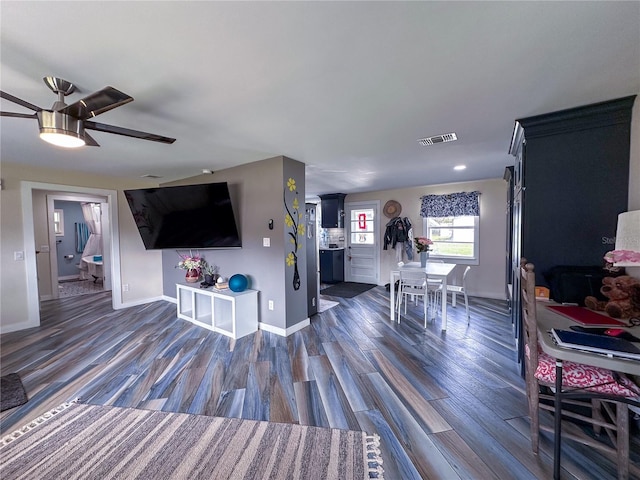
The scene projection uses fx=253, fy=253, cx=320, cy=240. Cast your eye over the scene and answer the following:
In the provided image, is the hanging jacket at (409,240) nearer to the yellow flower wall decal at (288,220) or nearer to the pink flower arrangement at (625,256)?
the yellow flower wall decal at (288,220)

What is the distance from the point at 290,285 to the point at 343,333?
912 millimetres

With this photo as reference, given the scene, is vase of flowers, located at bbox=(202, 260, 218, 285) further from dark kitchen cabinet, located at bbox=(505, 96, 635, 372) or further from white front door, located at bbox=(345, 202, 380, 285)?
dark kitchen cabinet, located at bbox=(505, 96, 635, 372)

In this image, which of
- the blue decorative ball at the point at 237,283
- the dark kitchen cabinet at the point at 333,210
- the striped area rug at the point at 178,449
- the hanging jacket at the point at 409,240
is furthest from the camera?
the dark kitchen cabinet at the point at 333,210

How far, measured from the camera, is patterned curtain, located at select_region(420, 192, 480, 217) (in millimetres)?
4805

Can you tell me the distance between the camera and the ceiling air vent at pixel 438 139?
2.46m

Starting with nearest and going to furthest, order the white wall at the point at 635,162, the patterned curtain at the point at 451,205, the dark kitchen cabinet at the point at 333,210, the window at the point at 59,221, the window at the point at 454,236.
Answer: the white wall at the point at 635,162 < the patterned curtain at the point at 451,205 < the window at the point at 454,236 < the dark kitchen cabinet at the point at 333,210 < the window at the point at 59,221

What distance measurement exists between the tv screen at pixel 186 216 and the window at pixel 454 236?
399 cm

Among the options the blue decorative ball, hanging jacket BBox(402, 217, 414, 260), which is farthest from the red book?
hanging jacket BBox(402, 217, 414, 260)

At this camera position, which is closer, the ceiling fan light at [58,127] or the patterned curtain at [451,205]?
the ceiling fan light at [58,127]

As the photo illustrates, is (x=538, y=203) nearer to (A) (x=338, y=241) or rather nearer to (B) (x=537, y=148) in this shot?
(B) (x=537, y=148)

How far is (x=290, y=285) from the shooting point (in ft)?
10.7

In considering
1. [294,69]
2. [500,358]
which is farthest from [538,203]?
[294,69]

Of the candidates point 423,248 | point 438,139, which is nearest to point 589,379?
point 438,139

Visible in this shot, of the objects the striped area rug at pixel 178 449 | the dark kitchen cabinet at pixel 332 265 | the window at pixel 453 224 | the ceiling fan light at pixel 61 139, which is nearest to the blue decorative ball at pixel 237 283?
the striped area rug at pixel 178 449
